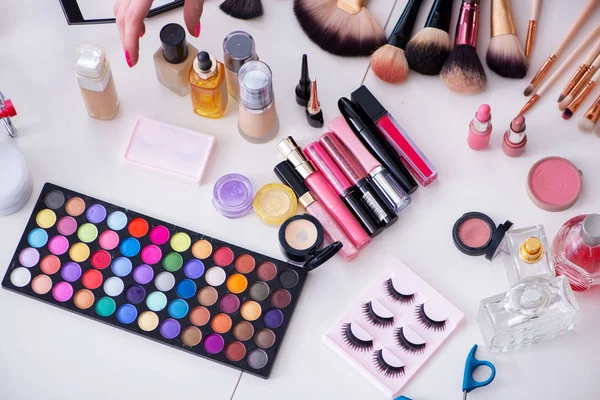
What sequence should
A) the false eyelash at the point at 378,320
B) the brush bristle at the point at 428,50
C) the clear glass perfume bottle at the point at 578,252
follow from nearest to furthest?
the clear glass perfume bottle at the point at 578,252 < the false eyelash at the point at 378,320 < the brush bristle at the point at 428,50

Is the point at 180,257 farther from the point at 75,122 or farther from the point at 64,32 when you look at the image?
the point at 64,32

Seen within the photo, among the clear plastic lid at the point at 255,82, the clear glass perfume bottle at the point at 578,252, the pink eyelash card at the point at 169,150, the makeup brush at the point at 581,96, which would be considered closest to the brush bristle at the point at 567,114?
the makeup brush at the point at 581,96

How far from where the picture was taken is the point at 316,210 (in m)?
1.57

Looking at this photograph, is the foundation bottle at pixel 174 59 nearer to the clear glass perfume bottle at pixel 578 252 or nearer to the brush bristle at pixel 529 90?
the brush bristle at pixel 529 90

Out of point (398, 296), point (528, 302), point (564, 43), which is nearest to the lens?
point (528, 302)

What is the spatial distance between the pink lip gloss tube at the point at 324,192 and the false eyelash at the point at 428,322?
0.15 metres

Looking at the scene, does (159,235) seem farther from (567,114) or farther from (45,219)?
(567,114)

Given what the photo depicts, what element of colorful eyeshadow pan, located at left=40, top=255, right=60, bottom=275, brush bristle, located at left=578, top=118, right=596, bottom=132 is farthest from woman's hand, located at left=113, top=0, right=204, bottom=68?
brush bristle, located at left=578, top=118, right=596, bottom=132

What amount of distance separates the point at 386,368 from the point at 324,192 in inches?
12.6

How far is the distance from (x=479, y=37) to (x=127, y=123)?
0.68 metres

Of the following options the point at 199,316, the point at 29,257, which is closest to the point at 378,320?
the point at 199,316

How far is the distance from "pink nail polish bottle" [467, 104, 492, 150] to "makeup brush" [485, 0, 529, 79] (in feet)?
0.38

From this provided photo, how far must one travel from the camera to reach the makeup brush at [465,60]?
1609mm

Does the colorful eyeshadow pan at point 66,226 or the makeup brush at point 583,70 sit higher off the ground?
the makeup brush at point 583,70
